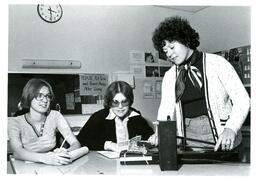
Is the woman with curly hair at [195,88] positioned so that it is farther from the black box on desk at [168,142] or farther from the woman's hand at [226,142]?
the black box on desk at [168,142]

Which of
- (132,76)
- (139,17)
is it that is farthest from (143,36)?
(132,76)

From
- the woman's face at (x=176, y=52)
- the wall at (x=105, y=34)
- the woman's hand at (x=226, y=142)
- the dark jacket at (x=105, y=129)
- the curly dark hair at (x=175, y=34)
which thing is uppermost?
the wall at (x=105, y=34)

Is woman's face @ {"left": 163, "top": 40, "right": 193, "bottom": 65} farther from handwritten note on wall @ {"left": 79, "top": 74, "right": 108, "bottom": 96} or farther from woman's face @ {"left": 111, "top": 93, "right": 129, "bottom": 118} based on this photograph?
handwritten note on wall @ {"left": 79, "top": 74, "right": 108, "bottom": 96}

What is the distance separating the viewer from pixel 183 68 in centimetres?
136

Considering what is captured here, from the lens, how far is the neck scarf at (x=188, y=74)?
132 centimetres

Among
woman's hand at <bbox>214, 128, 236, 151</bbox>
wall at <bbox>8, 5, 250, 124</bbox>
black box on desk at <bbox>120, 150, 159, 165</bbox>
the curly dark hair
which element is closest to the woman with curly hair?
the curly dark hair

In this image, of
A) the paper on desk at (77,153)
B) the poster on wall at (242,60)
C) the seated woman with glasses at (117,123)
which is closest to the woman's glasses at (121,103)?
the seated woman with glasses at (117,123)

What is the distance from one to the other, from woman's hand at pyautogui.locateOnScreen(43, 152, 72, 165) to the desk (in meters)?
0.02

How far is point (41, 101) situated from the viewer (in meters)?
1.61

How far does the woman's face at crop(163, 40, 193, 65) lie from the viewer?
53.7 inches

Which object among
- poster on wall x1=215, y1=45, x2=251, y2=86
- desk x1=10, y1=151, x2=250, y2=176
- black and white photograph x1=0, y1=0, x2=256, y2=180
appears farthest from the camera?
poster on wall x1=215, y1=45, x2=251, y2=86

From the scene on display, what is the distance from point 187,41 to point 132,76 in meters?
1.35

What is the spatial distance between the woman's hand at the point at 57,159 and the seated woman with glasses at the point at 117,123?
2.77 feet

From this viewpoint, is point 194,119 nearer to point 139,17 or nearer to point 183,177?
point 183,177
